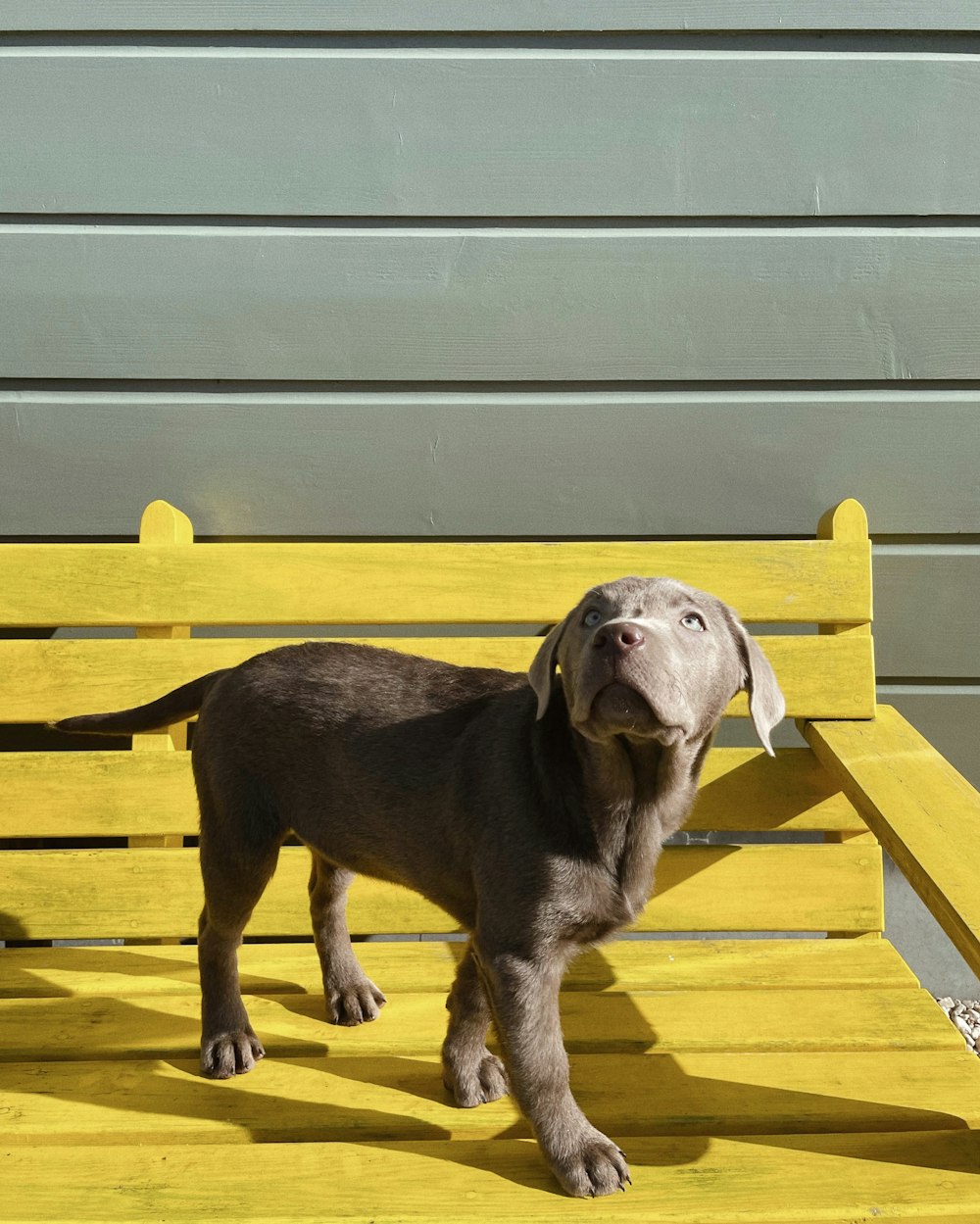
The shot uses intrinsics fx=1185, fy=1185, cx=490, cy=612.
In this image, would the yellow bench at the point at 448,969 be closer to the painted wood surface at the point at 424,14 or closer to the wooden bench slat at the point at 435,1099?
the wooden bench slat at the point at 435,1099

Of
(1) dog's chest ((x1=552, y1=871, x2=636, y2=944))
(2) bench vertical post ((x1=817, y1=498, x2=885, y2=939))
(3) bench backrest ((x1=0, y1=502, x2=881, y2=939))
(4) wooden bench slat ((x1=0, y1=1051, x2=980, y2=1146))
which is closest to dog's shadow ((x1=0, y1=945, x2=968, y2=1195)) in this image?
(4) wooden bench slat ((x1=0, y1=1051, x2=980, y2=1146))

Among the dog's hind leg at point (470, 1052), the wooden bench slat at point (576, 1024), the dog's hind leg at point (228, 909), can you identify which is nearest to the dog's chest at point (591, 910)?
the dog's hind leg at point (470, 1052)

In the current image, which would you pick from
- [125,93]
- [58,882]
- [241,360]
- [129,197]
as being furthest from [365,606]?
[125,93]

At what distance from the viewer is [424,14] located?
310 cm

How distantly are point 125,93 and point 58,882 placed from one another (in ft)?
6.76

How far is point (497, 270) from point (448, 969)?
1.83 metres

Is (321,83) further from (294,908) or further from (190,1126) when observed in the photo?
(190,1126)

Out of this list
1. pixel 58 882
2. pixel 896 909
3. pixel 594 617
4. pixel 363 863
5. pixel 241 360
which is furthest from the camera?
pixel 896 909

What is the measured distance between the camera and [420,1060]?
2.45m

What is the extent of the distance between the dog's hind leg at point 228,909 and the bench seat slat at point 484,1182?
31 cm

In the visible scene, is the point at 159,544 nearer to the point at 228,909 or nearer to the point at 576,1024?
the point at 228,909

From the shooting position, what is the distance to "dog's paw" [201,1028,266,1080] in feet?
7.82

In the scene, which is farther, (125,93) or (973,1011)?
(973,1011)

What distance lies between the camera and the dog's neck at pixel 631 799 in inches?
83.6
